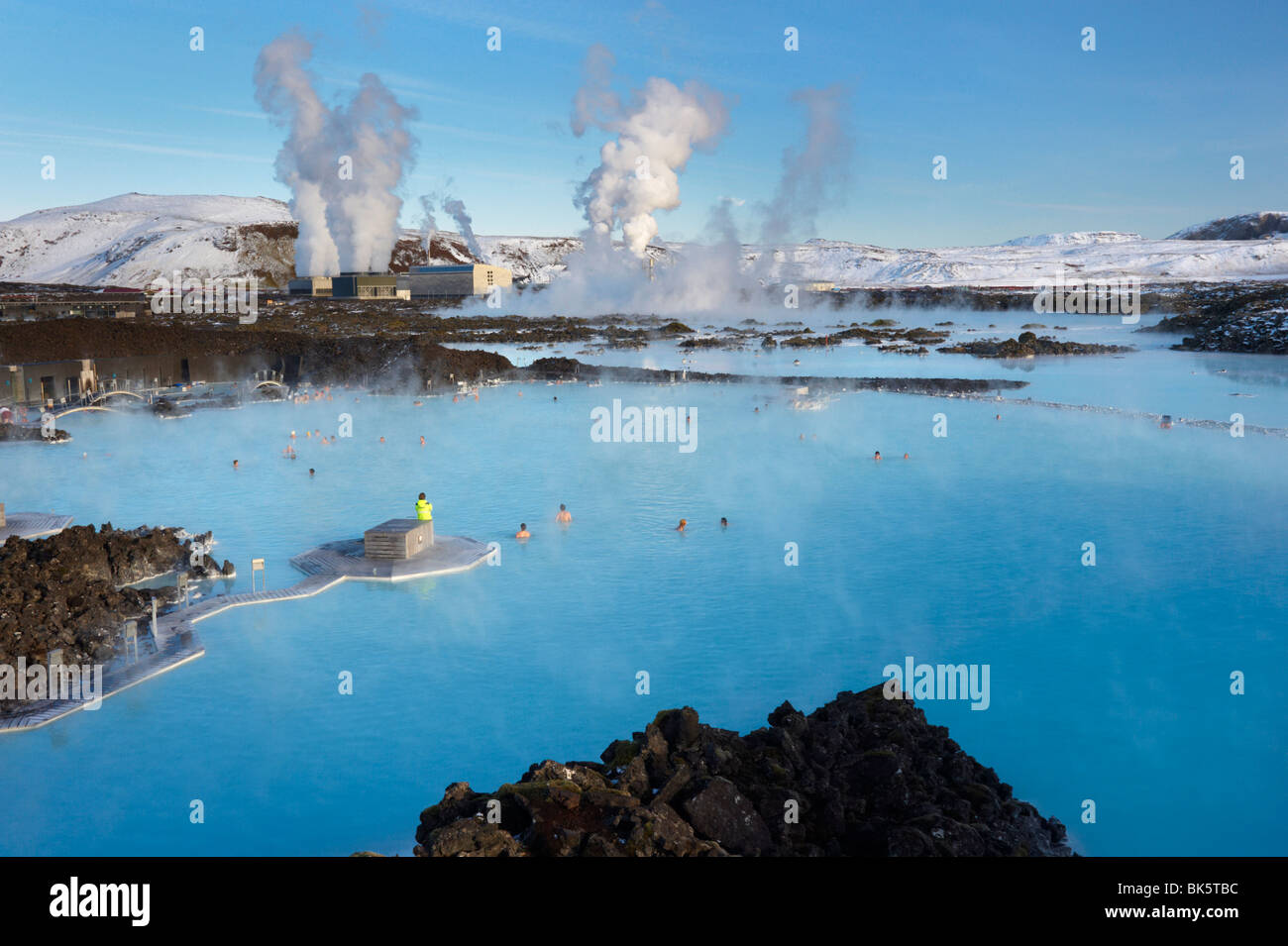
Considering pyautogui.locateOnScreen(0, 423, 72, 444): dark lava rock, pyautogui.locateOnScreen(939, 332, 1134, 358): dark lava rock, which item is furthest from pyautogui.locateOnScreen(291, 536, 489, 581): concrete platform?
pyautogui.locateOnScreen(939, 332, 1134, 358): dark lava rock

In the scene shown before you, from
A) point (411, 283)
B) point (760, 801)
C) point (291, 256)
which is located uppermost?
point (291, 256)

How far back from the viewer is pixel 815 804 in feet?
23.8

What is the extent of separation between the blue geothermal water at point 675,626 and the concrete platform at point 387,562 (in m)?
0.26

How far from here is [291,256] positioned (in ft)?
478

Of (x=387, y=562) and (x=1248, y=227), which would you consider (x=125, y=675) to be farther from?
(x=1248, y=227)

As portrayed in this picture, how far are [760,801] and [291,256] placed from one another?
15297cm

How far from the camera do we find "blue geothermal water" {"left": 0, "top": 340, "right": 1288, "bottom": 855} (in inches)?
330

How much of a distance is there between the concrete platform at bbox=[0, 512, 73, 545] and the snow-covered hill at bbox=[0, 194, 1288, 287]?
290ft

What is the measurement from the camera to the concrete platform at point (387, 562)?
1354cm

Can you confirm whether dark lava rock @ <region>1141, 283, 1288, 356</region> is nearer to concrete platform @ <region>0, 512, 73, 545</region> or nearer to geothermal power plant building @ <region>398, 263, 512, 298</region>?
concrete platform @ <region>0, 512, 73, 545</region>

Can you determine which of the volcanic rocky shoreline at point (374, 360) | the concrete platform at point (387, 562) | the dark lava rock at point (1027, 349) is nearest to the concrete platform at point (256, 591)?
the concrete platform at point (387, 562)

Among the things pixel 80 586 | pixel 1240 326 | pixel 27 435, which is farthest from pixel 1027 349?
pixel 80 586
